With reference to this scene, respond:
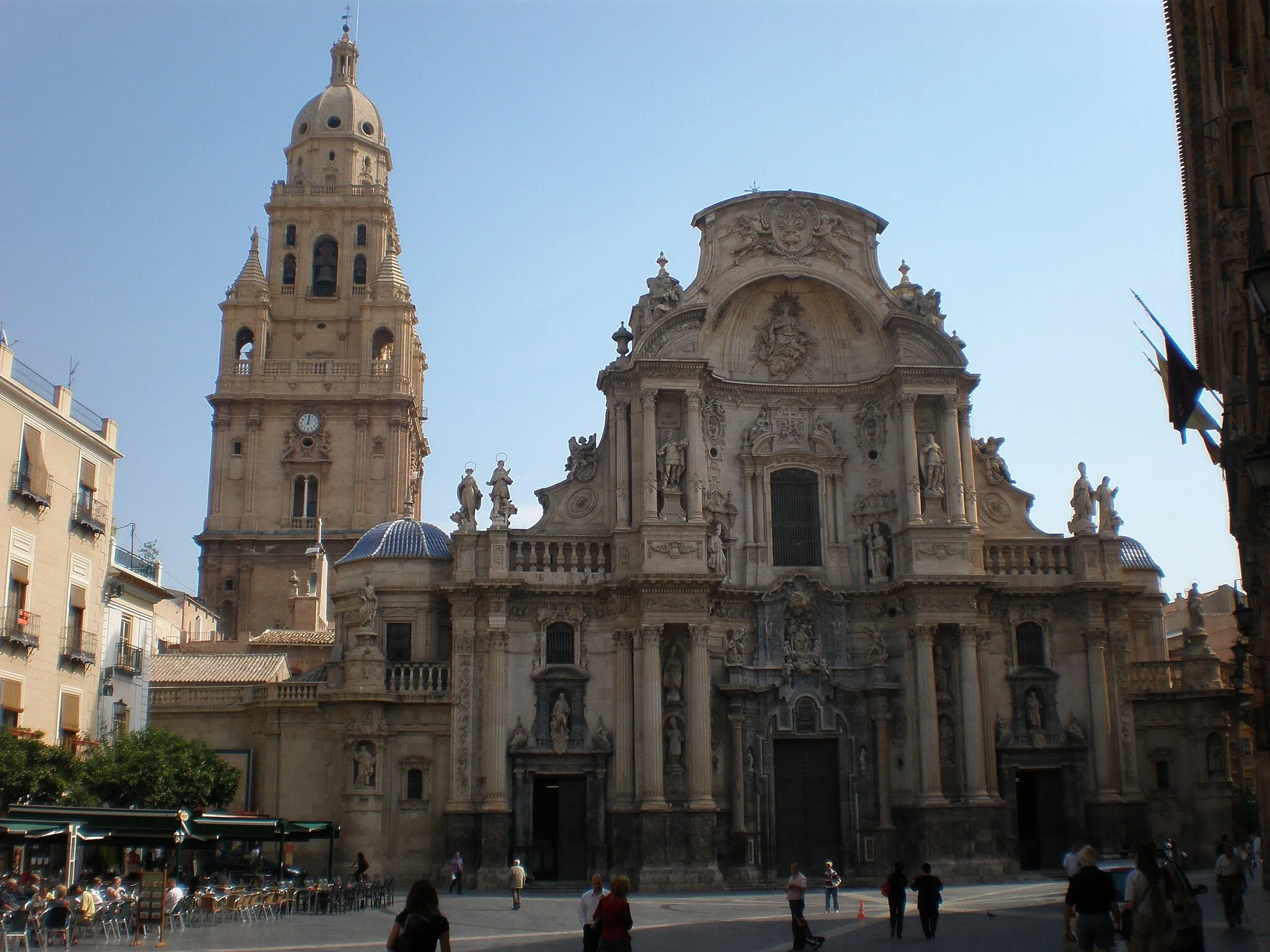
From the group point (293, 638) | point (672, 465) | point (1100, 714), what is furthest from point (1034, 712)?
point (293, 638)

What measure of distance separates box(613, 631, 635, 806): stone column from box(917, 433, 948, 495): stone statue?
395 inches

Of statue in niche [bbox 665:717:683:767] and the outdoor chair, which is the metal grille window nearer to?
statue in niche [bbox 665:717:683:767]

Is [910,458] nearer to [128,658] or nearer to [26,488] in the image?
[128,658]

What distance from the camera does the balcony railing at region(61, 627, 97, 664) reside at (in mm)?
34250

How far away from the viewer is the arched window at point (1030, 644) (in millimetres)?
41406

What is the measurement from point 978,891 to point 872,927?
31.1 feet

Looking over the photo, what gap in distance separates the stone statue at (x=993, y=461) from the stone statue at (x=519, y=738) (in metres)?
16.3

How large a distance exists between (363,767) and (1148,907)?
92.3 ft

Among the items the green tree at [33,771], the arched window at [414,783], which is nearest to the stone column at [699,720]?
the arched window at [414,783]

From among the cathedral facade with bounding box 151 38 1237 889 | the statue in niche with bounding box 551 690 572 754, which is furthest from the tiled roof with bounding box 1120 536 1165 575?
the statue in niche with bounding box 551 690 572 754

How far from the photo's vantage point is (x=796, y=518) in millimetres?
42594

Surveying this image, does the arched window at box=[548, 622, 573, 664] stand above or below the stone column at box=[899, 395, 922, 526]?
below

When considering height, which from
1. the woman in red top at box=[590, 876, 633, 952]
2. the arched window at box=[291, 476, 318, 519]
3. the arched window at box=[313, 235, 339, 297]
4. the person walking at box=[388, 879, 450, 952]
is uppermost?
the arched window at box=[313, 235, 339, 297]

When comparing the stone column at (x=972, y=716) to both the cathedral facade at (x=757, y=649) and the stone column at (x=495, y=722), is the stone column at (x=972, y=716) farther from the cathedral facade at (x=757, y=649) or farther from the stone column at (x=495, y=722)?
the stone column at (x=495, y=722)
